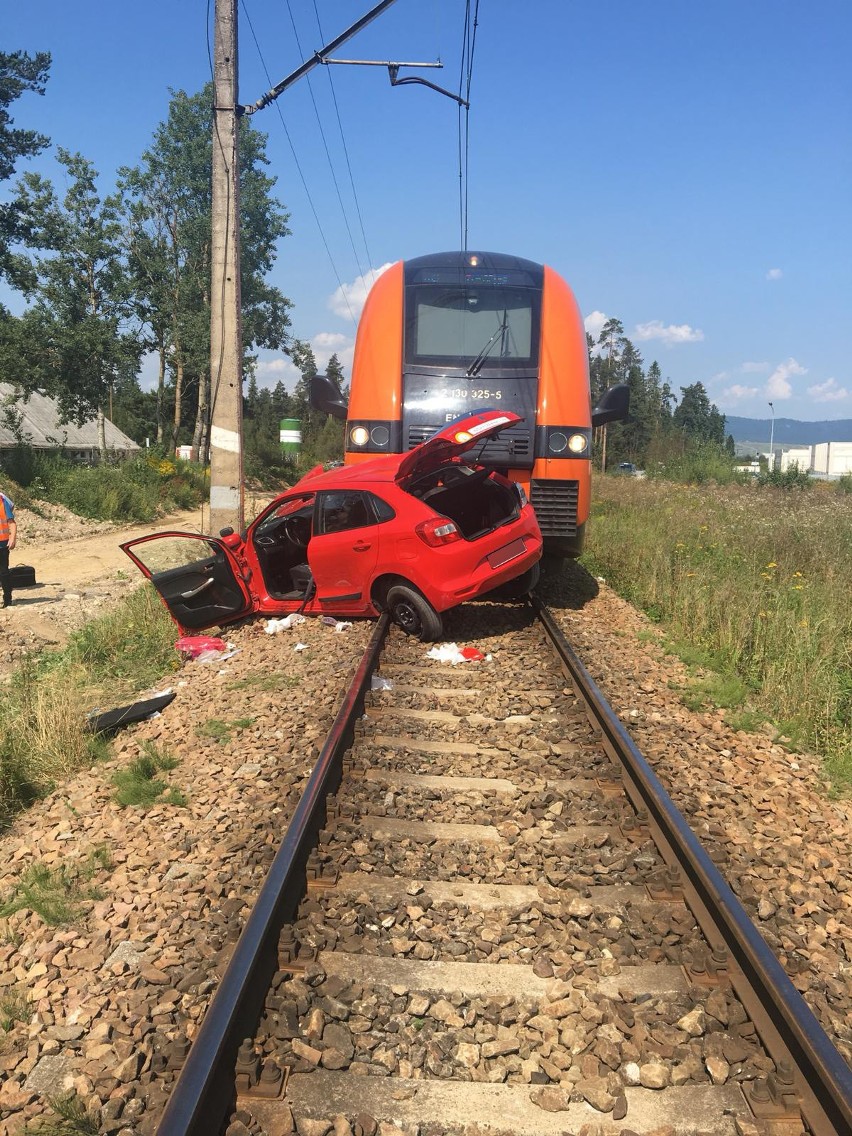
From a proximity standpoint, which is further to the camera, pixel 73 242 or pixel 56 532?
pixel 73 242

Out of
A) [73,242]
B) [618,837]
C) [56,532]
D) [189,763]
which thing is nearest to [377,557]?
[189,763]

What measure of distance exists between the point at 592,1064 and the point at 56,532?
2032 cm

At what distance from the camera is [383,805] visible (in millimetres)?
4492

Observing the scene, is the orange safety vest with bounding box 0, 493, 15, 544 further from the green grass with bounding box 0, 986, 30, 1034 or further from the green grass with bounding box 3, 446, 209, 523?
the green grass with bounding box 0, 986, 30, 1034

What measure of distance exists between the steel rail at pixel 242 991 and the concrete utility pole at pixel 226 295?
724 centimetres

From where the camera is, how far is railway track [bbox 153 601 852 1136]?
101 inches

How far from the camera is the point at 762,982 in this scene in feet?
9.56

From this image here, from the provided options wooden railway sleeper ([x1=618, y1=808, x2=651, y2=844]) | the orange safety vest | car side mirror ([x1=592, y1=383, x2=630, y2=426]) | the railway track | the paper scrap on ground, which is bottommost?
the railway track

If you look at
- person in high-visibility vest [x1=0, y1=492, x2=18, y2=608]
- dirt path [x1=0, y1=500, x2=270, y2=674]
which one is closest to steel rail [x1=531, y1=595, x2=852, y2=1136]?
dirt path [x1=0, y1=500, x2=270, y2=674]

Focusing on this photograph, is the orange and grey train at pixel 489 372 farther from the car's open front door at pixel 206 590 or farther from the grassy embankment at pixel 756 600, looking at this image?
the car's open front door at pixel 206 590

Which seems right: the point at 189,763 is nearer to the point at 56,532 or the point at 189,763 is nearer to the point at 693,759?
the point at 693,759

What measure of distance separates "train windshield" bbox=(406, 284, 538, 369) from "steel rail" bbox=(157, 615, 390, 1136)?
20.4 feet

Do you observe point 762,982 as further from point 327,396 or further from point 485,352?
point 327,396

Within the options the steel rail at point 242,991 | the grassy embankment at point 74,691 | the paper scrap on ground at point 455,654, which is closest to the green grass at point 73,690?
the grassy embankment at point 74,691
